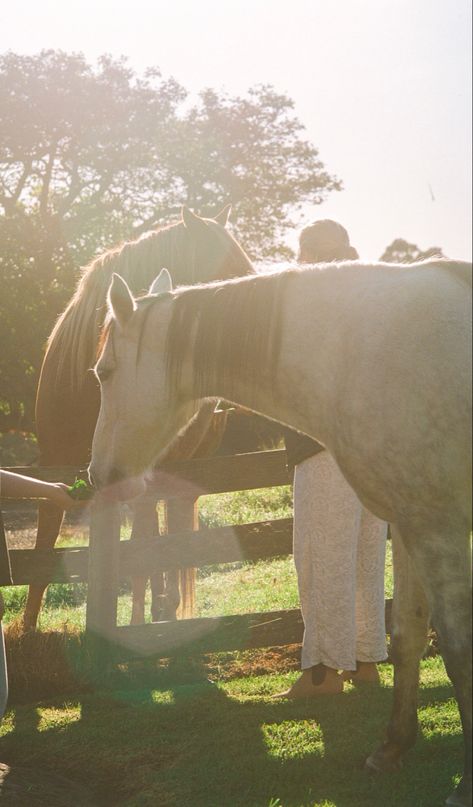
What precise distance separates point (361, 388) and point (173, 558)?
3.07 meters

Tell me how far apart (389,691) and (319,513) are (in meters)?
1.18

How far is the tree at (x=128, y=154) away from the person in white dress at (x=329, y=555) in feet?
54.2

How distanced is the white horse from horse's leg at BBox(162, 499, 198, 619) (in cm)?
272

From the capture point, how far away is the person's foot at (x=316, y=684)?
4777mm

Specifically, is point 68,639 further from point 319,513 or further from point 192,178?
point 192,178

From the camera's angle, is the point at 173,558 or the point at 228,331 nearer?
the point at 228,331

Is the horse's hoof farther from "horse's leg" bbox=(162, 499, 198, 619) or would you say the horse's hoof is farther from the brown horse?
"horse's leg" bbox=(162, 499, 198, 619)

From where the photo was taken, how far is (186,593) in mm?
6492

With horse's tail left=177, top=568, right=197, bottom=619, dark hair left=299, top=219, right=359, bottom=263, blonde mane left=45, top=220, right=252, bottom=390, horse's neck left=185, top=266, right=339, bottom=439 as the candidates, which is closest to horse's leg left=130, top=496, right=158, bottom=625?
horse's tail left=177, top=568, right=197, bottom=619

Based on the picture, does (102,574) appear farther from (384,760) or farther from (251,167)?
(251,167)

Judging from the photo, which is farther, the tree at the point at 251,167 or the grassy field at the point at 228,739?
the tree at the point at 251,167

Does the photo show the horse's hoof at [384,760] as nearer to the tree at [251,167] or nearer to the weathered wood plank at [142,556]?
the weathered wood plank at [142,556]

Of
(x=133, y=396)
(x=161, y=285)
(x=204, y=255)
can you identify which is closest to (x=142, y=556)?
(x=204, y=255)

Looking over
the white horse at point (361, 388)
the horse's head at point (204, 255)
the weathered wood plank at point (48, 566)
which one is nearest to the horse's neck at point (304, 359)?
the white horse at point (361, 388)
